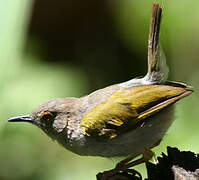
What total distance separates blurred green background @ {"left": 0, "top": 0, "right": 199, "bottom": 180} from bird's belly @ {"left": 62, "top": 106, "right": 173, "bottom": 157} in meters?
0.47

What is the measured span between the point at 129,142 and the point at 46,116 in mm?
996

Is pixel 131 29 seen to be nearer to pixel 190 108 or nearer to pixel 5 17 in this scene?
pixel 190 108

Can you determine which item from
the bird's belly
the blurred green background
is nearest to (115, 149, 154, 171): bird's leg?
the bird's belly

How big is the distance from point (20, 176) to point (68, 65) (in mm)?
2324

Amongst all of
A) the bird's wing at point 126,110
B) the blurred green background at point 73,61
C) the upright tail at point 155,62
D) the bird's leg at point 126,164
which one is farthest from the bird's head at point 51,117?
the upright tail at point 155,62

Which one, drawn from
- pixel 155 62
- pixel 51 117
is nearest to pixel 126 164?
pixel 51 117

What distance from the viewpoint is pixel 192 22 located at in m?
7.38

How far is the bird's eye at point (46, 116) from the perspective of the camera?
Answer: 539 centimetres

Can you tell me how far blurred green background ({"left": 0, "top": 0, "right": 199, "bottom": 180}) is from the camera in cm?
621

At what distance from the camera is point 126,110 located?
5.29m

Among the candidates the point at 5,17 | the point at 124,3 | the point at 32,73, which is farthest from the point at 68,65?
the point at 5,17

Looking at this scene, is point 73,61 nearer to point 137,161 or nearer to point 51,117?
point 51,117

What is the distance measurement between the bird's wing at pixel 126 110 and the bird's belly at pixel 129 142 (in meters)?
0.07

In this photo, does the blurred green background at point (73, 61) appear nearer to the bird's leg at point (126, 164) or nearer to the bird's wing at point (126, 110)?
the bird's leg at point (126, 164)
